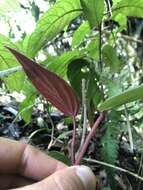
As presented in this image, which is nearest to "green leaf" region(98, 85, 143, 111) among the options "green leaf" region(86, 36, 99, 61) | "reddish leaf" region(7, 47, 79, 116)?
"reddish leaf" region(7, 47, 79, 116)

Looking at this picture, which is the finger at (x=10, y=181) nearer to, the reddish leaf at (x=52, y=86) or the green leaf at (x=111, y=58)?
the reddish leaf at (x=52, y=86)

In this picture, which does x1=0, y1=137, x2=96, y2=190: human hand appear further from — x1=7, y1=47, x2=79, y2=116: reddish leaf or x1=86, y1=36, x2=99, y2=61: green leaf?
x1=86, y1=36, x2=99, y2=61: green leaf

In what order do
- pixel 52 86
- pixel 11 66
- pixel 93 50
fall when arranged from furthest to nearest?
pixel 93 50
pixel 11 66
pixel 52 86

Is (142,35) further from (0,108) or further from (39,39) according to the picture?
(39,39)

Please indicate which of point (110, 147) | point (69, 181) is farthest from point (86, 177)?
point (110, 147)

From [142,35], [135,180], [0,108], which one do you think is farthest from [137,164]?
[142,35]

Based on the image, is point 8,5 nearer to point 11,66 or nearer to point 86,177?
point 11,66

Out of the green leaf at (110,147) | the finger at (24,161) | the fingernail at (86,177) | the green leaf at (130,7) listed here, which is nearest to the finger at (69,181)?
the fingernail at (86,177)
